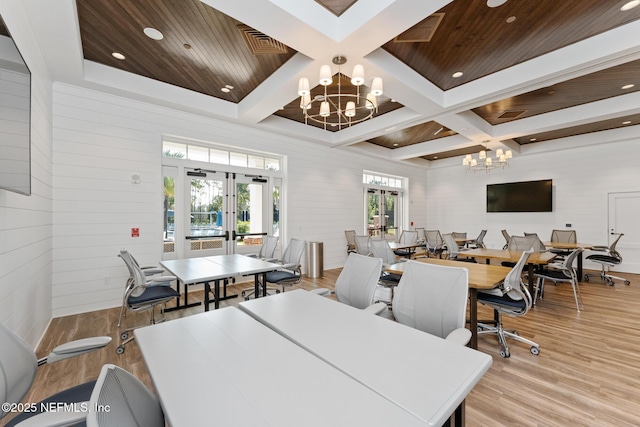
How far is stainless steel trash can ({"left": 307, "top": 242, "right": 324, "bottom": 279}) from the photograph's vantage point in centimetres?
640

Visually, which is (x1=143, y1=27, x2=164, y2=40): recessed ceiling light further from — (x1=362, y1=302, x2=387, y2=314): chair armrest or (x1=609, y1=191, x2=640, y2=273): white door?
(x1=609, y1=191, x2=640, y2=273): white door

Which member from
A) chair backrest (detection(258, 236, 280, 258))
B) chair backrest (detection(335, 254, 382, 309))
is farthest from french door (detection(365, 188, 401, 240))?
chair backrest (detection(335, 254, 382, 309))

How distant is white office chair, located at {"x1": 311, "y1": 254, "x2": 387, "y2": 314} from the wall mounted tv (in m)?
8.29

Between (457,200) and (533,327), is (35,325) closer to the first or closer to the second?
(533,327)

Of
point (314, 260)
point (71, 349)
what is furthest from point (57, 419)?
point (314, 260)

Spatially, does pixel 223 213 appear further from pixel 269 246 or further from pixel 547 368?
pixel 547 368

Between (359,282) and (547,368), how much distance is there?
1.96 metres

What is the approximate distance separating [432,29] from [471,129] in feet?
12.1

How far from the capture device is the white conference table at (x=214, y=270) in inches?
119

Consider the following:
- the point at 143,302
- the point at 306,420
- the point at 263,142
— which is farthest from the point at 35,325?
the point at 263,142

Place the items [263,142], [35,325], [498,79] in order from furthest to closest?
[263,142]
[498,79]
[35,325]

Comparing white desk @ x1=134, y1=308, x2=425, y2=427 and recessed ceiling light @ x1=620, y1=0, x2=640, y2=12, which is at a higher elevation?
recessed ceiling light @ x1=620, y1=0, x2=640, y2=12

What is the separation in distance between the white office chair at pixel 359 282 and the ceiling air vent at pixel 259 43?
9.04ft

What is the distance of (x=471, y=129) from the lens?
613 centimetres
